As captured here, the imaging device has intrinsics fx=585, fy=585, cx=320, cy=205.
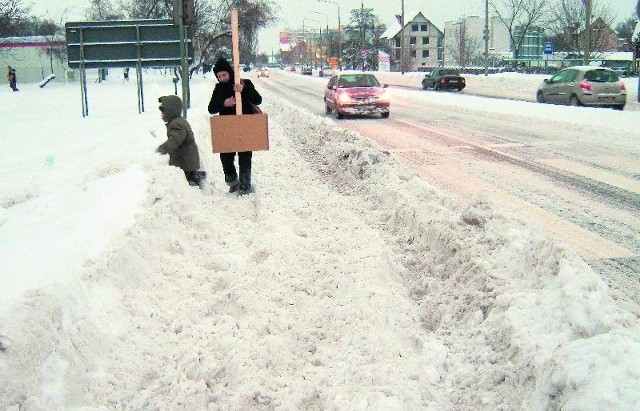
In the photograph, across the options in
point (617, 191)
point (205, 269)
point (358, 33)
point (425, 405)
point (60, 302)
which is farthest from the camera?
point (358, 33)

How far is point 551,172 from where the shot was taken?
8.83m

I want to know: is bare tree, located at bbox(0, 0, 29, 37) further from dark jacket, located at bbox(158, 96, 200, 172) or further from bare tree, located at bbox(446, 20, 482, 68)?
bare tree, located at bbox(446, 20, 482, 68)

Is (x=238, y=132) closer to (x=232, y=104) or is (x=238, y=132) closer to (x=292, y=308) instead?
(x=232, y=104)

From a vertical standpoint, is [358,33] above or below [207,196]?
above

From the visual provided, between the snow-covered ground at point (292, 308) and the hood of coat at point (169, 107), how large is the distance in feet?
2.66

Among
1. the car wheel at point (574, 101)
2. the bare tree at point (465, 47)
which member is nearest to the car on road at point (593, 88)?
the car wheel at point (574, 101)

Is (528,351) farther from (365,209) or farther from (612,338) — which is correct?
(365,209)

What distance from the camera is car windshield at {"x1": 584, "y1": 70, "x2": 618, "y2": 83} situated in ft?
67.5

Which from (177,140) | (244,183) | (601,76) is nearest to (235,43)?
(177,140)

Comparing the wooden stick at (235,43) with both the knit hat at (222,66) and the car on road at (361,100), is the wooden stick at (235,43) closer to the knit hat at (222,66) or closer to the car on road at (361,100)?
the knit hat at (222,66)

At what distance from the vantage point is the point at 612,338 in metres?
2.58

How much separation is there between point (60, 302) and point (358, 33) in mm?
101161

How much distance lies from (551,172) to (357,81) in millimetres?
12559

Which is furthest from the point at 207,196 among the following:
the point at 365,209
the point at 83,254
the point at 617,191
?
the point at 617,191
